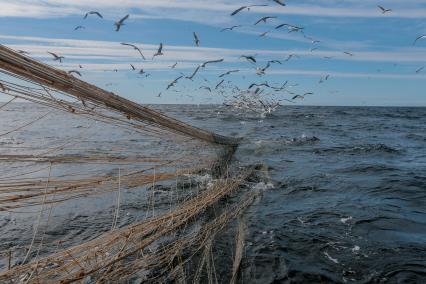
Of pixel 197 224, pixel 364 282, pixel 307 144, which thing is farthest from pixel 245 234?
Result: pixel 307 144

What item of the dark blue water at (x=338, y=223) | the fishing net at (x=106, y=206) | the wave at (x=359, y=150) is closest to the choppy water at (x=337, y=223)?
the dark blue water at (x=338, y=223)

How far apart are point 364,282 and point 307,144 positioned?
15.8 m

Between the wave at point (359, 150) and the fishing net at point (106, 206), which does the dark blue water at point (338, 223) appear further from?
the wave at point (359, 150)

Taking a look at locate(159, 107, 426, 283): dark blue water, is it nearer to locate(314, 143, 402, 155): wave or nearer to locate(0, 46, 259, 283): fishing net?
locate(0, 46, 259, 283): fishing net

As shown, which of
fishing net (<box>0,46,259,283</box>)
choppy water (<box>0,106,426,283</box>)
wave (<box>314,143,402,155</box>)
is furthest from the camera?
wave (<box>314,143,402,155</box>)

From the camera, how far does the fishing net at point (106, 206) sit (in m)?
3.50

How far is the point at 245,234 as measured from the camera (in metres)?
7.16

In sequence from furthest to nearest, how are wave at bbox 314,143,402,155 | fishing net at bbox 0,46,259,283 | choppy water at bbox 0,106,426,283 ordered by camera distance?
1. wave at bbox 314,143,402,155
2. choppy water at bbox 0,106,426,283
3. fishing net at bbox 0,46,259,283

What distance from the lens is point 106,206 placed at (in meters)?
8.92

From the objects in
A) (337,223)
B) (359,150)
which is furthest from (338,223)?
(359,150)

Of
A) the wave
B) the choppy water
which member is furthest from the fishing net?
the wave

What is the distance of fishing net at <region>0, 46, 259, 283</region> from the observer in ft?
11.5

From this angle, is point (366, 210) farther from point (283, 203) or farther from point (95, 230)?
point (95, 230)

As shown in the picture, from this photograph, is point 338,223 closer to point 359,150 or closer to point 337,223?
point 337,223
